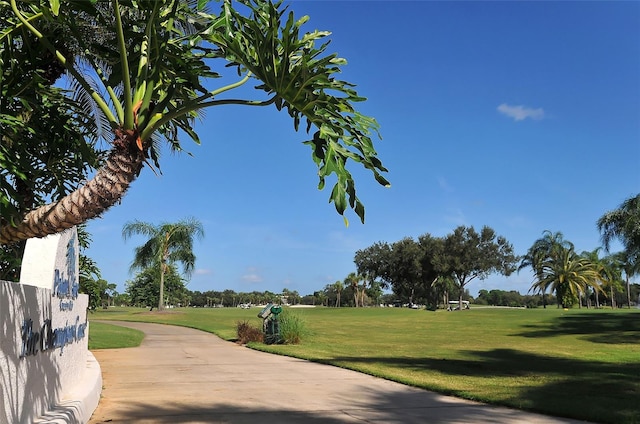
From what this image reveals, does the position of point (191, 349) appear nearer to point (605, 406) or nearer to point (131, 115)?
point (605, 406)

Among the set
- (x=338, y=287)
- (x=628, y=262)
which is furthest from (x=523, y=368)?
(x=338, y=287)

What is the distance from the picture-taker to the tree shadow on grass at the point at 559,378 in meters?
8.23

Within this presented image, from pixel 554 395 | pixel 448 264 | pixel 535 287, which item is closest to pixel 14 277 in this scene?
pixel 554 395

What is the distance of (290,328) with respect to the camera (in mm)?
19750

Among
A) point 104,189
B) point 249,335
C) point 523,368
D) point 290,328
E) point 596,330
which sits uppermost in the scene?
point 104,189

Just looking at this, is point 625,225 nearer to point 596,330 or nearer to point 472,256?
point 596,330

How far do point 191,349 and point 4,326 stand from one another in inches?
544

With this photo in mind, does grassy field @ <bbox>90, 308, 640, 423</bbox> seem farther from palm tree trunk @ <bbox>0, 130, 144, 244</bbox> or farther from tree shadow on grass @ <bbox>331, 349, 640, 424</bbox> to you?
palm tree trunk @ <bbox>0, 130, 144, 244</bbox>

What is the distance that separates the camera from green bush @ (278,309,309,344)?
19562 mm

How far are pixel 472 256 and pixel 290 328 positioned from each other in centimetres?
4677

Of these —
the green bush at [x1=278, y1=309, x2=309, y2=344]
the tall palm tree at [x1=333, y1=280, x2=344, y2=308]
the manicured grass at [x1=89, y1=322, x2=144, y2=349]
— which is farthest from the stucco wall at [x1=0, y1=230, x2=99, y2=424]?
the tall palm tree at [x1=333, y1=280, x2=344, y2=308]

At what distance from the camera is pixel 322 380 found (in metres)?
11.1

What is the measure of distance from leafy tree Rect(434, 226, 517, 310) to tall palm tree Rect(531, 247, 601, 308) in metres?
7.37

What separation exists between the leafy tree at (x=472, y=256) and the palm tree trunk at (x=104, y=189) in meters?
60.6
